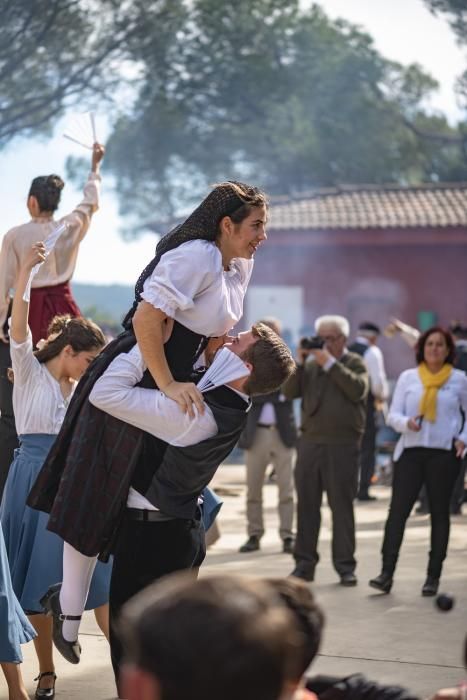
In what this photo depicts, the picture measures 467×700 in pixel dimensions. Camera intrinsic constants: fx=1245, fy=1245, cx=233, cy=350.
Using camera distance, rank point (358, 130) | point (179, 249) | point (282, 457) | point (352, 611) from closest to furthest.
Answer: point (179, 249), point (352, 611), point (282, 457), point (358, 130)

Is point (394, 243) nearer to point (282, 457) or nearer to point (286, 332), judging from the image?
point (286, 332)

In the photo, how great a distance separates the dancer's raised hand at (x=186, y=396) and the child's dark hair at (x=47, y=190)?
8.16 ft

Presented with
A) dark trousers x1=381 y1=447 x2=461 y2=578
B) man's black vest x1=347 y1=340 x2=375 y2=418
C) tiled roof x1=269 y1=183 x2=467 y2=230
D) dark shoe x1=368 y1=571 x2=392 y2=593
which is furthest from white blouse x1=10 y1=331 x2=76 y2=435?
tiled roof x1=269 y1=183 x2=467 y2=230

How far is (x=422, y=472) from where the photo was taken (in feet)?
25.7

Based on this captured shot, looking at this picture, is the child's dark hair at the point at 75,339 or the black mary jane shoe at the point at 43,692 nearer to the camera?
the black mary jane shoe at the point at 43,692

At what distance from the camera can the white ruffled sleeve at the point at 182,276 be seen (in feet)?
12.3

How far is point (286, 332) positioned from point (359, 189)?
5913mm

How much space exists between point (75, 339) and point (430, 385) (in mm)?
3536

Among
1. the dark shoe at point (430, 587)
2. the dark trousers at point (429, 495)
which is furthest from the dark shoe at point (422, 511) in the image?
the dark shoe at point (430, 587)

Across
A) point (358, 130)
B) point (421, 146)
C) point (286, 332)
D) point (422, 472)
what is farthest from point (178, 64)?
point (422, 472)

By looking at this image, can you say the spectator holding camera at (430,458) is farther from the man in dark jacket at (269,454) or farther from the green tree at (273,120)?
the green tree at (273,120)

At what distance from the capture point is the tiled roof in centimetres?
2677

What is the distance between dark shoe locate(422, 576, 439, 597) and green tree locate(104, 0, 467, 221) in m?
29.6

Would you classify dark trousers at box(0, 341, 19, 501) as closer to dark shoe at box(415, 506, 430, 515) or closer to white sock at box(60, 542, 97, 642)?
white sock at box(60, 542, 97, 642)
